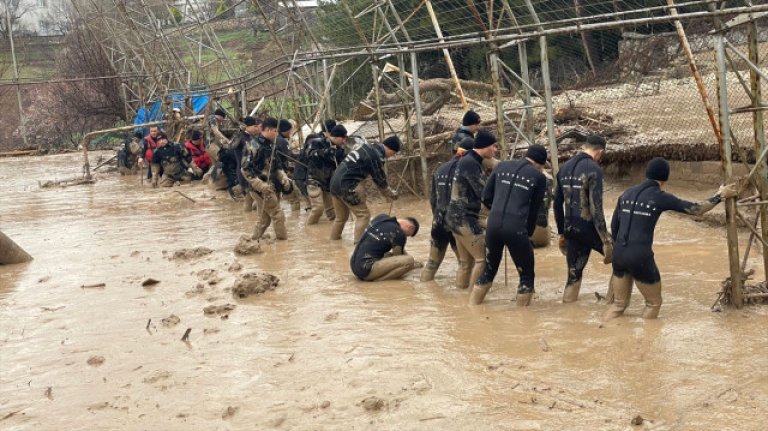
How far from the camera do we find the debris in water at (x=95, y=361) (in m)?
7.04

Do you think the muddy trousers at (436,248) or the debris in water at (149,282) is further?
the debris in water at (149,282)

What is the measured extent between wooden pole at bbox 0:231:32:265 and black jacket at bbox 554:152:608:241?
799cm

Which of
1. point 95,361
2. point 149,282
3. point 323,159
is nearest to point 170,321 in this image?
point 95,361

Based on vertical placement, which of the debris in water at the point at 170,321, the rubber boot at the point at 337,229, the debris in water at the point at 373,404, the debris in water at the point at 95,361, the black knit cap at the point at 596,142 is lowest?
the debris in water at the point at 373,404

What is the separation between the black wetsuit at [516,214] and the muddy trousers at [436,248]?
129cm

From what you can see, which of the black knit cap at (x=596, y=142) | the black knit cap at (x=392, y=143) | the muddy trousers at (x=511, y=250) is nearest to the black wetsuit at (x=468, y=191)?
the muddy trousers at (x=511, y=250)

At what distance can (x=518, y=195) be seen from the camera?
764 centimetres

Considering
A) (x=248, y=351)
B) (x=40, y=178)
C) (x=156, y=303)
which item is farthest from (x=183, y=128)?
(x=248, y=351)

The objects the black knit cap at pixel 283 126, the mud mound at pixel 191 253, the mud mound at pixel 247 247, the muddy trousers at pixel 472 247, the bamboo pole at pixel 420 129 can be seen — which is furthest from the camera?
the black knit cap at pixel 283 126

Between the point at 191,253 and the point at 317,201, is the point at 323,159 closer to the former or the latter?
the point at 317,201

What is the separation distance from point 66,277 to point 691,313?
7.59m

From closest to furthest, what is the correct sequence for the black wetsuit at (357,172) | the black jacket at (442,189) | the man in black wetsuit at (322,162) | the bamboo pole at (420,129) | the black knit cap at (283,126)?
1. the black jacket at (442,189)
2. the black wetsuit at (357,172)
3. the man in black wetsuit at (322,162)
4. the bamboo pole at (420,129)
5. the black knit cap at (283,126)

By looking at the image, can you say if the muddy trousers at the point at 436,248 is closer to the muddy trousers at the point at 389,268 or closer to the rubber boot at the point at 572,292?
the muddy trousers at the point at 389,268

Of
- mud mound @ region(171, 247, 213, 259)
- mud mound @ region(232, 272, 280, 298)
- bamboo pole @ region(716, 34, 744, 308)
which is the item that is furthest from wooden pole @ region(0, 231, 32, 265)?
bamboo pole @ region(716, 34, 744, 308)
